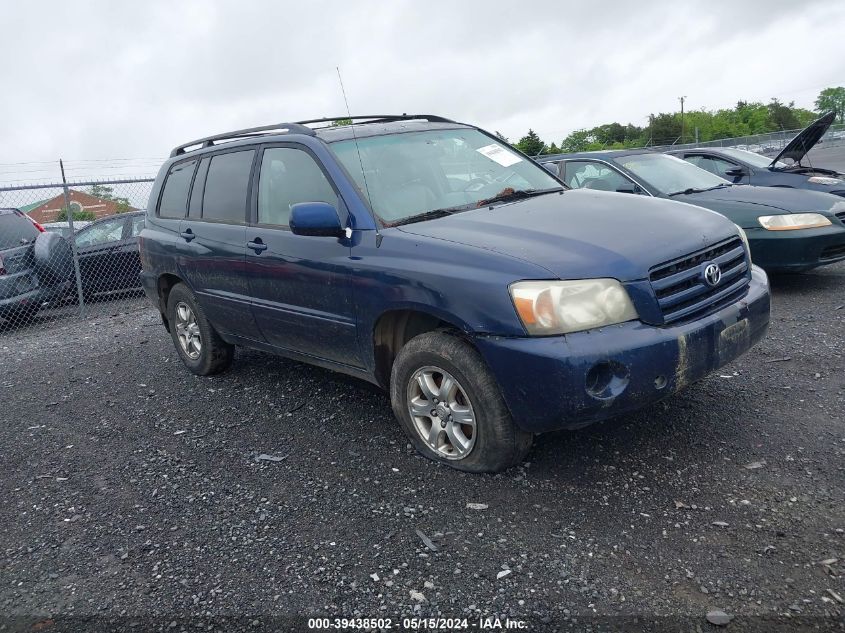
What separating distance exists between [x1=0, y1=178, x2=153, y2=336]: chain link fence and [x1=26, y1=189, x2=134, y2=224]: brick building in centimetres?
2

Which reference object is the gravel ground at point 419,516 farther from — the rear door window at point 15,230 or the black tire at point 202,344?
the rear door window at point 15,230

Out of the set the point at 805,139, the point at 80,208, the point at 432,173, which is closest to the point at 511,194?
the point at 432,173

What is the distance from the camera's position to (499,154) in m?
4.91

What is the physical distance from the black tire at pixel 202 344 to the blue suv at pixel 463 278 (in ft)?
0.96

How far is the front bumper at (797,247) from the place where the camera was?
668cm

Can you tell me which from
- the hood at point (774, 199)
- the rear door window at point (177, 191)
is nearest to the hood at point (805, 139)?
the hood at point (774, 199)

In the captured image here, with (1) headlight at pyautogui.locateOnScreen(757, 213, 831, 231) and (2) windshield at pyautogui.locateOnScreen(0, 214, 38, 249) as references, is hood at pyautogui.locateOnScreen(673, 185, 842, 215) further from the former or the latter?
(2) windshield at pyautogui.locateOnScreen(0, 214, 38, 249)

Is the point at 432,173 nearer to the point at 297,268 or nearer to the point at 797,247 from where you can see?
the point at 297,268

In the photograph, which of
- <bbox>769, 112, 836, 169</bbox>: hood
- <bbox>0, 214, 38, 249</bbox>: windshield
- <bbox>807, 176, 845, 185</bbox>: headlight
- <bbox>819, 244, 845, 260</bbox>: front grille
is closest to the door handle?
<bbox>819, 244, 845, 260</bbox>: front grille

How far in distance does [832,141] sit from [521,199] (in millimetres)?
49904

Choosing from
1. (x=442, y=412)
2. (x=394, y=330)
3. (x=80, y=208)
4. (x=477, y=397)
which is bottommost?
(x=442, y=412)

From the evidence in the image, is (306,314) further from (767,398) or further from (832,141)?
(832,141)

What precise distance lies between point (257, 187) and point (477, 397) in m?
2.29

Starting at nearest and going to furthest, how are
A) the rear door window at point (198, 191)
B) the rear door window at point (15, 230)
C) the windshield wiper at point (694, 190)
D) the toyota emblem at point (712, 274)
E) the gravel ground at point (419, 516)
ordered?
the gravel ground at point (419, 516) → the toyota emblem at point (712, 274) → the rear door window at point (198, 191) → the windshield wiper at point (694, 190) → the rear door window at point (15, 230)
